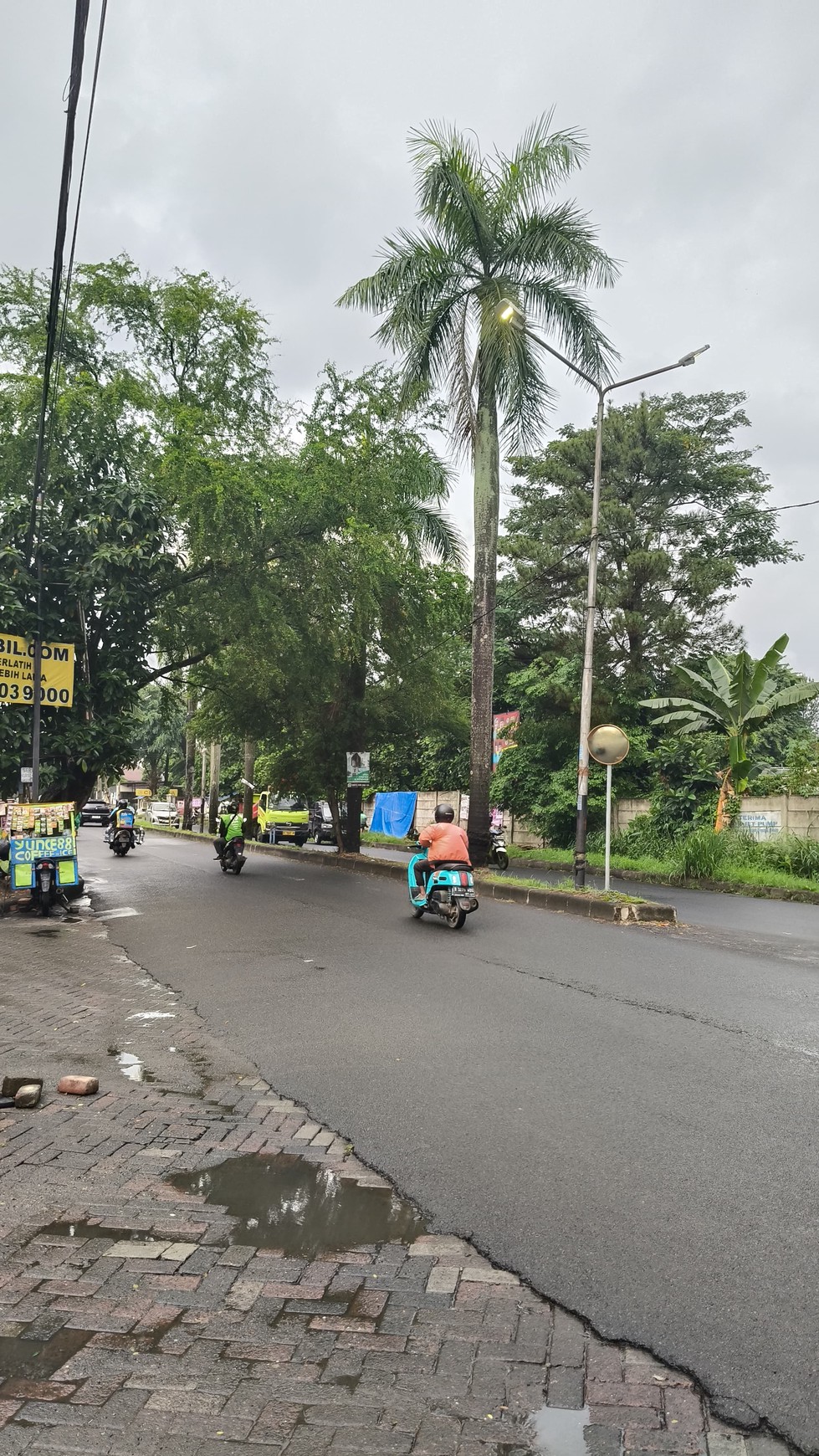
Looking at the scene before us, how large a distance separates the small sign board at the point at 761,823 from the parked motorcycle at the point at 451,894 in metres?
12.2

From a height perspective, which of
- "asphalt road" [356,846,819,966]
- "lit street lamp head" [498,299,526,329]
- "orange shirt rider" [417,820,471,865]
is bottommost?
"asphalt road" [356,846,819,966]

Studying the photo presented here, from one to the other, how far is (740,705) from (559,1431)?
23.2 metres

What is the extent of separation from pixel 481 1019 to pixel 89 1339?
481 cm

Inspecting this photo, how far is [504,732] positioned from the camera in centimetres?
3544

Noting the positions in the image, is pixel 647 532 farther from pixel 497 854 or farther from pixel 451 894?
pixel 451 894

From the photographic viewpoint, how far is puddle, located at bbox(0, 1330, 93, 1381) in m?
2.87

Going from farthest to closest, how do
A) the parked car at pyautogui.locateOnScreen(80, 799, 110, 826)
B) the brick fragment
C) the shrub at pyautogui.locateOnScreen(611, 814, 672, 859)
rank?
the parked car at pyautogui.locateOnScreen(80, 799, 110, 826) < the shrub at pyautogui.locateOnScreen(611, 814, 672, 859) < the brick fragment

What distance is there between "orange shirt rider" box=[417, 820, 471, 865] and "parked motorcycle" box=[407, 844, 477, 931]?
83 millimetres

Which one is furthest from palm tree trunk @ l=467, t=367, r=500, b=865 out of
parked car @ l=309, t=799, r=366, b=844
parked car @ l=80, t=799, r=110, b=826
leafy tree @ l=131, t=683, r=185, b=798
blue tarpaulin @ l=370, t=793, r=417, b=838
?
leafy tree @ l=131, t=683, r=185, b=798

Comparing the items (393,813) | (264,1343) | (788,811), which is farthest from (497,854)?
(264,1343)

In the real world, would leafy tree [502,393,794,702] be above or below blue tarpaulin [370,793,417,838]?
above

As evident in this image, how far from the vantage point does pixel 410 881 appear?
14062mm

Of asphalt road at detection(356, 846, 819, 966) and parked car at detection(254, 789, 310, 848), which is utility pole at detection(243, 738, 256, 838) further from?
asphalt road at detection(356, 846, 819, 966)

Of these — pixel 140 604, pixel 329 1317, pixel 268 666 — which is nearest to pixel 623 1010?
pixel 329 1317
